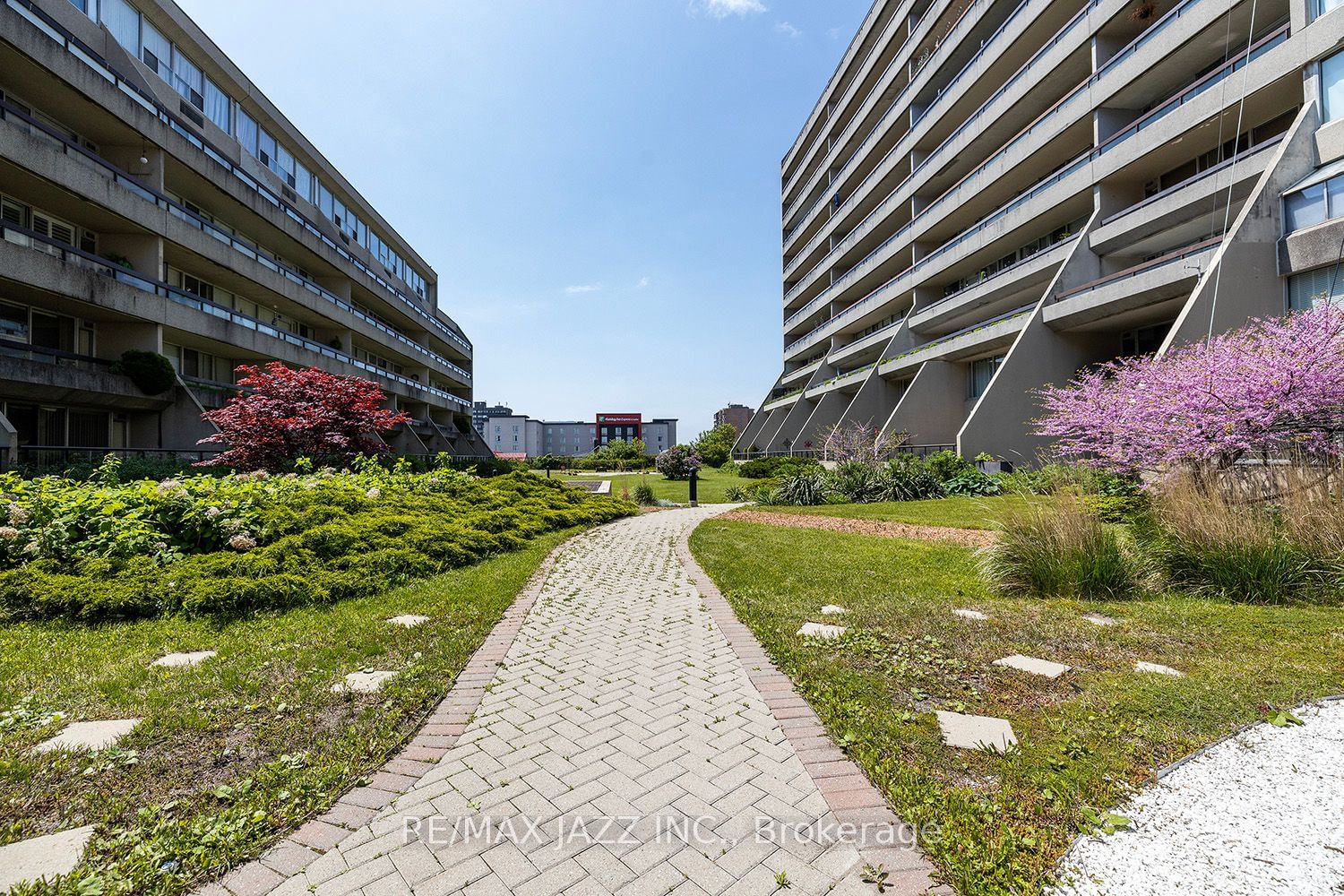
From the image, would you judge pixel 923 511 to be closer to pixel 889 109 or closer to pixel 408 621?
pixel 408 621

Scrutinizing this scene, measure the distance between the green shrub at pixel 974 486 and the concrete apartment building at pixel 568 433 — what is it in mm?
92444

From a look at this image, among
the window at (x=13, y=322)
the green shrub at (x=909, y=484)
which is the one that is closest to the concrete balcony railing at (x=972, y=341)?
the green shrub at (x=909, y=484)

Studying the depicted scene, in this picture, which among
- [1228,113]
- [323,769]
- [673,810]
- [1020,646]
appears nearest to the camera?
[673,810]

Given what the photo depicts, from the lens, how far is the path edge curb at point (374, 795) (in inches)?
82.4

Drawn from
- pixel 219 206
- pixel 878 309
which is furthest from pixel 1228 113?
pixel 219 206

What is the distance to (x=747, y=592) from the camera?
20.9 feet

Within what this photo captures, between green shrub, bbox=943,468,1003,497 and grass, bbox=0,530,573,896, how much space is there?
16443mm

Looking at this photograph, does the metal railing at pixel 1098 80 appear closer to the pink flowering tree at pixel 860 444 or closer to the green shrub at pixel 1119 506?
the pink flowering tree at pixel 860 444

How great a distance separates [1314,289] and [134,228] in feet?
105

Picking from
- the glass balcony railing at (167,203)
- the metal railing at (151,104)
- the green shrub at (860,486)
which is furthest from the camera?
the green shrub at (860,486)

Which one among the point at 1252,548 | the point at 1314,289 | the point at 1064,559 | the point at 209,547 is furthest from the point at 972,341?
the point at 209,547

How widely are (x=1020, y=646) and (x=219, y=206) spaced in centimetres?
2862

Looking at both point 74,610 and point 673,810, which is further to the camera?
point 74,610

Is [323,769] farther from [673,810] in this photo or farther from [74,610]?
[74,610]
